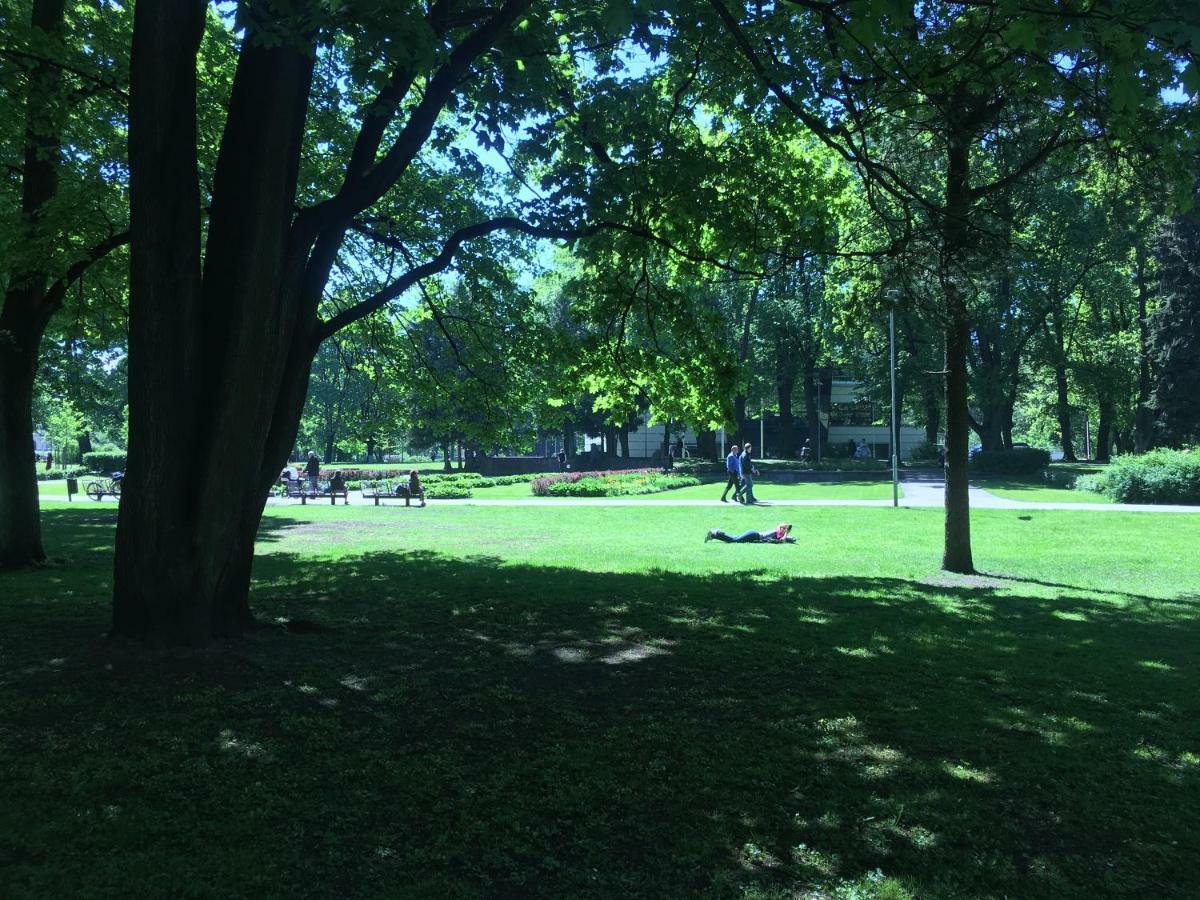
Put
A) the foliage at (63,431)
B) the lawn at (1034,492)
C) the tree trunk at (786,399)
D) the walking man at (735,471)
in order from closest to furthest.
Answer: the walking man at (735,471), the lawn at (1034,492), the tree trunk at (786,399), the foliage at (63,431)

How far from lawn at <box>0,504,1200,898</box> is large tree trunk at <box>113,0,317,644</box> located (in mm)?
605

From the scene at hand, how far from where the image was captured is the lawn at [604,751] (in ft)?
10.3

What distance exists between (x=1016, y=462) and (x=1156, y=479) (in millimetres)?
13760

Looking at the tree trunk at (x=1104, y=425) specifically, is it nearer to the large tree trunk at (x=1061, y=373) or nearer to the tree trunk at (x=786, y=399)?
the large tree trunk at (x=1061, y=373)

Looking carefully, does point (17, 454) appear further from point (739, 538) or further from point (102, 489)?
point (102, 489)

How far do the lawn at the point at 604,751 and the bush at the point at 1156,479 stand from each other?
18864mm

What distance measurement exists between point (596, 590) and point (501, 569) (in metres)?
2.61

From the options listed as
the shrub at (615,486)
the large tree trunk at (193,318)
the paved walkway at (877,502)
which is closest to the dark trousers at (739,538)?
the paved walkway at (877,502)

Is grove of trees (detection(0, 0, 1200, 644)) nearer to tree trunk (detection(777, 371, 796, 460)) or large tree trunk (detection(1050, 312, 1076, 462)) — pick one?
large tree trunk (detection(1050, 312, 1076, 462))

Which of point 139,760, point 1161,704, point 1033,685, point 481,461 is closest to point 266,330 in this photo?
point 139,760

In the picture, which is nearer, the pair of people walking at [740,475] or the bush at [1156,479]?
the bush at [1156,479]

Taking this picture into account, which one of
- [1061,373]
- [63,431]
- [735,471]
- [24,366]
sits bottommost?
[735,471]

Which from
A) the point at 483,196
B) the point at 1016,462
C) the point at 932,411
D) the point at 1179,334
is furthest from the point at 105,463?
the point at 1179,334

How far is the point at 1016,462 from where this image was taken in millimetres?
38500
